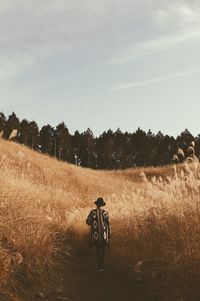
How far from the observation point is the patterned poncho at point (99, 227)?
957 cm

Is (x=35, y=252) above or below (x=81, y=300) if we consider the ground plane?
above

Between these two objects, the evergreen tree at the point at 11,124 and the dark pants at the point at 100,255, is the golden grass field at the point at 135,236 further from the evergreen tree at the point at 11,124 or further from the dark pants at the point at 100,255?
the evergreen tree at the point at 11,124

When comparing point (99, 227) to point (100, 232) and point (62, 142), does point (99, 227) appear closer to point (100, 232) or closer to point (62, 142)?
point (100, 232)

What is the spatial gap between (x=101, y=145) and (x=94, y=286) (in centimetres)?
7291

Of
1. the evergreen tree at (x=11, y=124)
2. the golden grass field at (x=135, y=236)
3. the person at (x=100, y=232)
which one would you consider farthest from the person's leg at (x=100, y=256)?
the evergreen tree at (x=11, y=124)

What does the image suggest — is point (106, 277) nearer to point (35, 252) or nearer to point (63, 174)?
point (35, 252)

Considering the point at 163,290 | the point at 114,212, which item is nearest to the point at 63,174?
the point at 114,212

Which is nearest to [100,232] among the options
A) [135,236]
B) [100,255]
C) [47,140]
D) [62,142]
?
[100,255]

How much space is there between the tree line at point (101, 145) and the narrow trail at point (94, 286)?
67527 millimetres

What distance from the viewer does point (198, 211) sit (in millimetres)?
7574

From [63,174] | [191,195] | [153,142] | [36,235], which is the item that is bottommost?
[36,235]

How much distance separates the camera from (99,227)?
9719mm

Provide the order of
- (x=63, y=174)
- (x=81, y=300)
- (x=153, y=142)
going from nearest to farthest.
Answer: (x=81, y=300) → (x=63, y=174) → (x=153, y=142)

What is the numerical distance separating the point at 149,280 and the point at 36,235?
2104 millimetres
